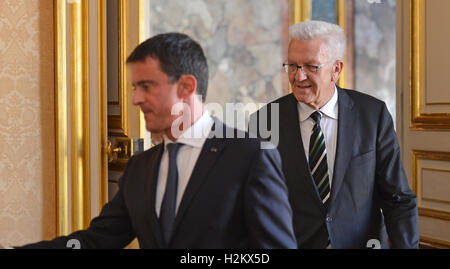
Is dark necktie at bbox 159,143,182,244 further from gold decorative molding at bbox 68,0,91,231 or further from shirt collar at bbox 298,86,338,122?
gold decorative molding at bbox 68,0,91,231

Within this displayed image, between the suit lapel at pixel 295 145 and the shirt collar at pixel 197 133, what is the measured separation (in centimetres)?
70

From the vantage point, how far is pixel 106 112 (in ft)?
10.4

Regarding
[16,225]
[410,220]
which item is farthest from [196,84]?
[16,225]

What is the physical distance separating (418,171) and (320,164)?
81.3 inches

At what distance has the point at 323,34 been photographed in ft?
6.40

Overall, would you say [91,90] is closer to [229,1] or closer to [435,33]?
[229,1]

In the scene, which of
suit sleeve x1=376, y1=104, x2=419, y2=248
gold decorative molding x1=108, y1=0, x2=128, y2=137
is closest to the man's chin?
→ suit sleeve x1=376, y1=104, x2=419, y2=248

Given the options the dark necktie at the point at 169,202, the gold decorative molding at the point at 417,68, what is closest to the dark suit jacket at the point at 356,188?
the dark necktie at the point at 169,202

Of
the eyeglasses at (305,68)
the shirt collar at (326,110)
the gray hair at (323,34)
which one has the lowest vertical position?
the shirt collar at (326,110)

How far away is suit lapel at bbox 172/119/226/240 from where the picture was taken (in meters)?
1.15

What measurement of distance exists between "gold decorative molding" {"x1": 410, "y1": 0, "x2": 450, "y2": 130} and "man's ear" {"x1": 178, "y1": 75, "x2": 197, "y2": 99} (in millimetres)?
2793

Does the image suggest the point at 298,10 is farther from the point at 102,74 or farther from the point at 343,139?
the point at 343,139

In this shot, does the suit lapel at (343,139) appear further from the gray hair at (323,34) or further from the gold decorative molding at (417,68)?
the gold decorative molding at (417,68)

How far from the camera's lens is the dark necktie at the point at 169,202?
1.17 meters
